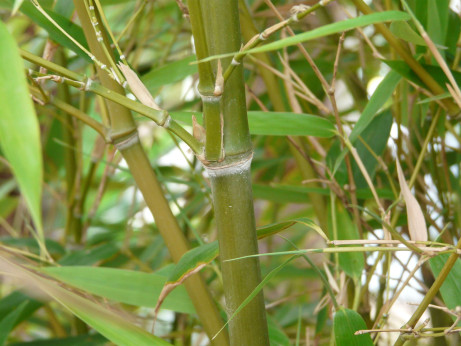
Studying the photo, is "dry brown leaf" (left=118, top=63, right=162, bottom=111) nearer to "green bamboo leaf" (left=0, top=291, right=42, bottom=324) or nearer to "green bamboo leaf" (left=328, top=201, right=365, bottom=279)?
"green bamboo leaf" (left=328, top=201, right=365, bottom=279)

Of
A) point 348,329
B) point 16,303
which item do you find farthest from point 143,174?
point 16,303

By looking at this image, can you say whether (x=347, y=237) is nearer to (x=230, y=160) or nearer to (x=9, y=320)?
(x=230, y=160)

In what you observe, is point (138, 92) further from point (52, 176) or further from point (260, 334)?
point (52, 176)

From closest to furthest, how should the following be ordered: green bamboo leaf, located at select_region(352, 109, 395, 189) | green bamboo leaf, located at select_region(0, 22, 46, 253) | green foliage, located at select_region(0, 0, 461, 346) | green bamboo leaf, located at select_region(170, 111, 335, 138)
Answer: green bamboo leaf, located at select_region(0, 22, 46, 253)
green foliage, located at select_region(0, 0, 461, 346)
green bamboo leaf, located at select_region(170, 111, 335, 138)
green bamboo leaf, located at select_region(352, 109, 395, 189)

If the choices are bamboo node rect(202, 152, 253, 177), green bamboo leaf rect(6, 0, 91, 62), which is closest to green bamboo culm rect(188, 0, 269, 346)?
bamboo node rect(202, 152, 253, 177)

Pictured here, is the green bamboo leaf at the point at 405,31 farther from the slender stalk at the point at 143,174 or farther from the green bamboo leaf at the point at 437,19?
the slender stalk at the point at 143,174

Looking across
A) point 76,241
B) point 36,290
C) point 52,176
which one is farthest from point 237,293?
point 52,176

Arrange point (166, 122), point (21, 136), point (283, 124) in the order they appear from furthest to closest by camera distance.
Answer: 1. point (283, 124)
2. point (166, 122)
3. point (21, 136)
